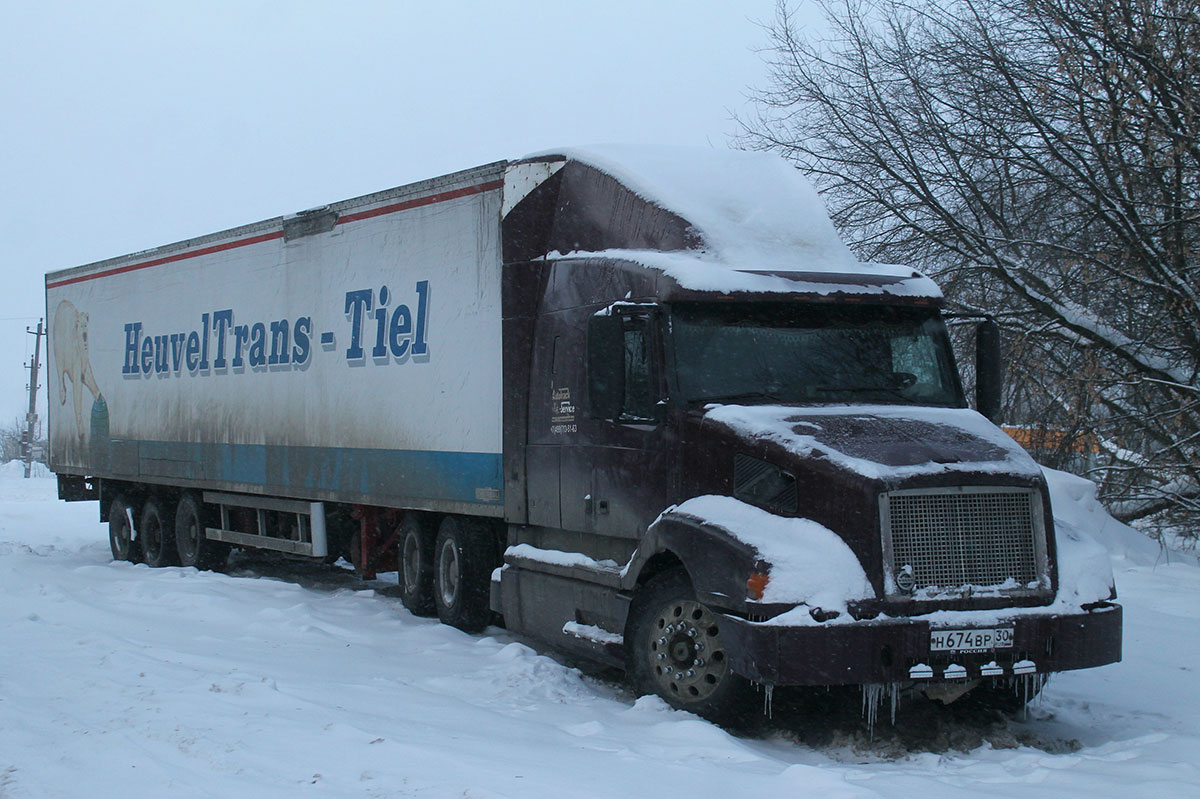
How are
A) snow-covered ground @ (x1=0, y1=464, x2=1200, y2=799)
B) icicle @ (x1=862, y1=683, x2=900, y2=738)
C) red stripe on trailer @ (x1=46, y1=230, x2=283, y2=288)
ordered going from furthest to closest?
red stripe on trailer @ (x1=46, y1=230, x2=283, y2=288), icicle @ (x1=862, y1=683, x2=900, y2=738), snow-covered ground @ (x1=0, y1=464, x2=1200, y2=799)

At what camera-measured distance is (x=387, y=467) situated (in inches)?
425

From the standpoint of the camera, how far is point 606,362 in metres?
7.09

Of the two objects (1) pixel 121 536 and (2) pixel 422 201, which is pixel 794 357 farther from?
(1) pixel 121 536

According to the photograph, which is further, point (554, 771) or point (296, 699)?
point (296, 699)

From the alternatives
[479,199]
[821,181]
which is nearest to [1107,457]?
[821,181]

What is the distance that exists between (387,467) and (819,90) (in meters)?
8.87

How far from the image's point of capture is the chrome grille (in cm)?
621

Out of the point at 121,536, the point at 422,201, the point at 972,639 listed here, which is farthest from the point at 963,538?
the point at 121,536

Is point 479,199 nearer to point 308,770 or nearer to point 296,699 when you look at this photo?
point 296,699

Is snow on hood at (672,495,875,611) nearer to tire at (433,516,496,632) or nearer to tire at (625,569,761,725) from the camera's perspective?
tire at (625,569,761,725)

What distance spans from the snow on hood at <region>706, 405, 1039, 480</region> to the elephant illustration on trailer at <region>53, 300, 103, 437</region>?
1203 cm

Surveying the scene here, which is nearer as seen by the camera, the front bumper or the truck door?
the front bumper

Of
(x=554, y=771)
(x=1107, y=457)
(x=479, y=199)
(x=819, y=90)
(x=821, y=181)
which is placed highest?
(x=819, y=90)

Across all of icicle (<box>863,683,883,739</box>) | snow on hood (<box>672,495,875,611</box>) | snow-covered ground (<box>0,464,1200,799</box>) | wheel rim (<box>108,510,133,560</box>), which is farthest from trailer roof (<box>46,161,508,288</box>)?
icicle (<box>863,683,883,739</box>)
